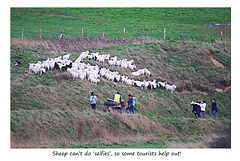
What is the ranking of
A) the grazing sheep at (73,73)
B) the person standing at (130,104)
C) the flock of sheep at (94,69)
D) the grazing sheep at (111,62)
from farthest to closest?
the grazing sheep at (111,62), the flock of sheep at (94,69), the grazing sheep at (73,73), the person standing at (130,104)

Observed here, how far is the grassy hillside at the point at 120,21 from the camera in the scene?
163 feet

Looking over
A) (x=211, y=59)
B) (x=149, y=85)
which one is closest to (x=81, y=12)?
(x=211, y=59)

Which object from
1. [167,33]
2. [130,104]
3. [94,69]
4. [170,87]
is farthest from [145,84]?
[167,33]

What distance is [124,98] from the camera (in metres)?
26.0

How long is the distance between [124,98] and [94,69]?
13.9 ft

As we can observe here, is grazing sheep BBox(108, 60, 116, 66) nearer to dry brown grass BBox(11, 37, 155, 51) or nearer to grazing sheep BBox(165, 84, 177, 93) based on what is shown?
dry brown grass BBox(11, 37, 155, 51)

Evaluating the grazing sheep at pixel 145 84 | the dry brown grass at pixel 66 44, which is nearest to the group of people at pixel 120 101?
the grazing sheep at pixel 145 84

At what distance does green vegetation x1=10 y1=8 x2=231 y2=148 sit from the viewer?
60.7 ft

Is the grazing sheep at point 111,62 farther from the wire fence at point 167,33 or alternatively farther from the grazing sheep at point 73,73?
the wire fence at point 167,33

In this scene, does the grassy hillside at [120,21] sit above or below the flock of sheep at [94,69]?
above

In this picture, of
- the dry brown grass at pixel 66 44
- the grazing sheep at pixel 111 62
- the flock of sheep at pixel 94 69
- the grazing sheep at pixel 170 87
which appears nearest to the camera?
the flock of sheep at pixel 94 69

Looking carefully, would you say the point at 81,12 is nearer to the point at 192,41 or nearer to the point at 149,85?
the point at 192,41

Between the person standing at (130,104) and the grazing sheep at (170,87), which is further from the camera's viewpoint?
the grazing sheep at (170,87)

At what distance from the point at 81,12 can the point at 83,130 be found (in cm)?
4914
